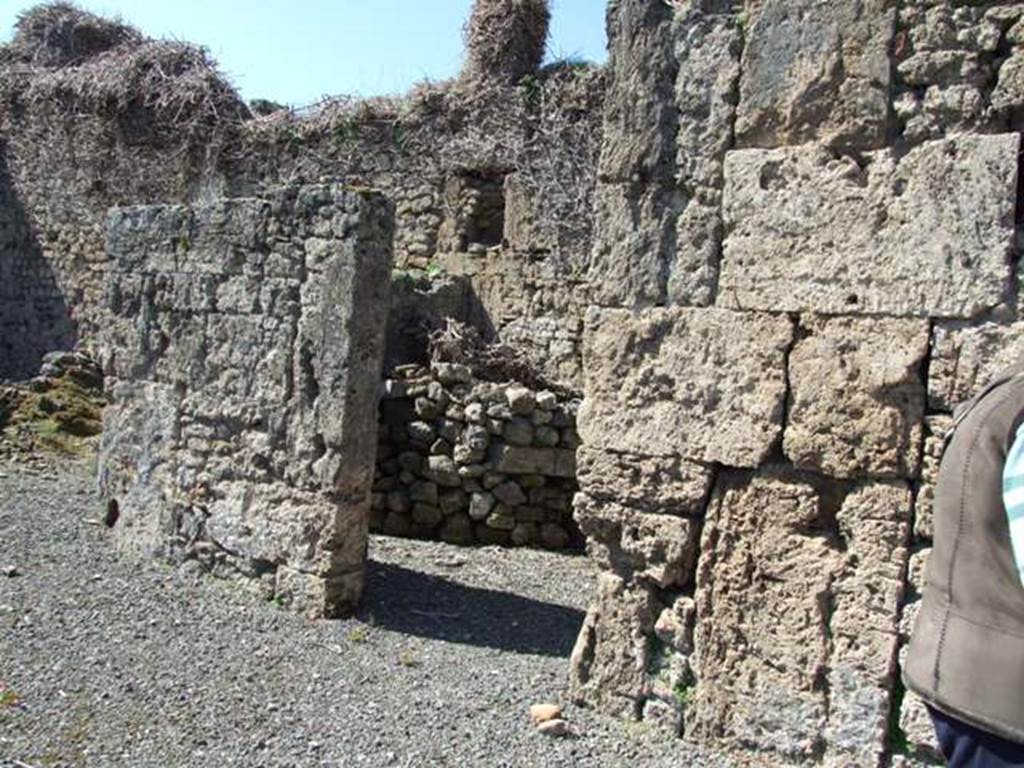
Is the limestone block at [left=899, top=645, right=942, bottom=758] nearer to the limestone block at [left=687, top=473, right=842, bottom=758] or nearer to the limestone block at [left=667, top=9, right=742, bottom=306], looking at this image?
the limestone block at [left=687, top=473, right=842, bottom=758]

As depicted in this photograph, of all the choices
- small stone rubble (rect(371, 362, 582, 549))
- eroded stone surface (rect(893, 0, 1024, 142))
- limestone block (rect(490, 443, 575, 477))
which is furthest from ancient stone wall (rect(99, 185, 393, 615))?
eroded stone surface (rect(893, 0, 1024, 142))

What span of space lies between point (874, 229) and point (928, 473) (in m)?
0.84

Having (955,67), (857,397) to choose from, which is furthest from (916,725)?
(955,67)

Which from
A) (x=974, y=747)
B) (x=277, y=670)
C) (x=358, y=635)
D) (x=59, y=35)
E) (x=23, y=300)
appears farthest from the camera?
(x=59, y=35)

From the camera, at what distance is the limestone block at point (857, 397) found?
11.1ft

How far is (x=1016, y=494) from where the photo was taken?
6.11ft

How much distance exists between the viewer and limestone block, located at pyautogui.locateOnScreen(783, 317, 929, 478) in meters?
3.39

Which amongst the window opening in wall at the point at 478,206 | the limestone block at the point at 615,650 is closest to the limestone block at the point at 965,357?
the limestone block at the point at 615,650

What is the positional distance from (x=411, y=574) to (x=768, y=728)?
3236 mm

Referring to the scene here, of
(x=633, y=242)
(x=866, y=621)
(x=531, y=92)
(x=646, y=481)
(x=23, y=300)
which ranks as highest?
(x=531, y=92)

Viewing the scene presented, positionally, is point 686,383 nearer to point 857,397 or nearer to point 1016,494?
point 857,397

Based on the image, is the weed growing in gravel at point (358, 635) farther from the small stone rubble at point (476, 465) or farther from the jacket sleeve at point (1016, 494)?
the jacket sleeve at point (1016, 494)

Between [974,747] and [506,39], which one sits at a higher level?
[506,39]

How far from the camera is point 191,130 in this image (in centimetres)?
1312
